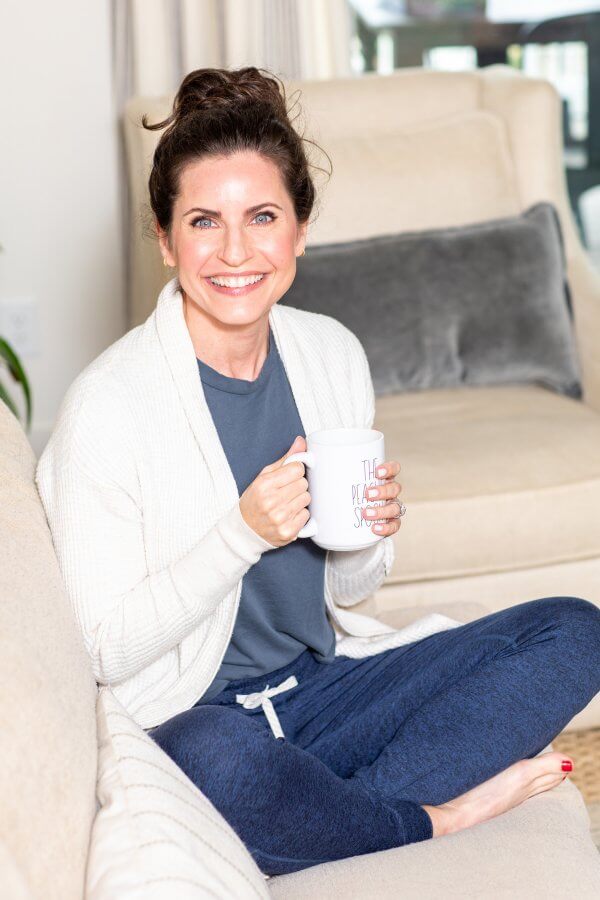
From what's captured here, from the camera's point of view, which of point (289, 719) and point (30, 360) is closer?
point (289, 719)

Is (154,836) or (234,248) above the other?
(234,248)

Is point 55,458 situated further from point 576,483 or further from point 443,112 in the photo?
point 443,112

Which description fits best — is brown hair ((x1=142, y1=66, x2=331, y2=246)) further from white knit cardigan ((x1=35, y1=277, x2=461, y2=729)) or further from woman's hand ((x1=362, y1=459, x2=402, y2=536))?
woman's hand ((x1=362, y1=459, x2=402, y2=536))

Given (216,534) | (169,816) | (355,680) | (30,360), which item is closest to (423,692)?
(355,680)

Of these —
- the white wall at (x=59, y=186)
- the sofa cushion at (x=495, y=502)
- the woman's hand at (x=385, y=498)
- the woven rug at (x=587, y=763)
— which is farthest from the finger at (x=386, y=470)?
the white wall at (x=59, y=186)

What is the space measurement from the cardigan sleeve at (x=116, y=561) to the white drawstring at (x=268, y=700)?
0.15 m

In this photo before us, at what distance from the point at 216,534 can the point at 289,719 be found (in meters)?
0.28

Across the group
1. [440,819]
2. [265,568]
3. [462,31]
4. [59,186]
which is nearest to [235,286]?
[265,568]

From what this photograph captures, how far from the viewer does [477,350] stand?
2318mm

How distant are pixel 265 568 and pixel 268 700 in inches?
6.1

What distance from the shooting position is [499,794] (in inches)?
52.2

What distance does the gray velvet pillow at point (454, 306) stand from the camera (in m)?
2.26

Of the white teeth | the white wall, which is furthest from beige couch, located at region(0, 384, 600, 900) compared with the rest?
the white wall

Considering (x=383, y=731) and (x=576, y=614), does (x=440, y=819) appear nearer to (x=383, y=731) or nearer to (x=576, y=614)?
(x=383, y=731)
